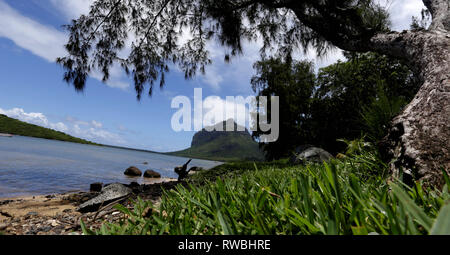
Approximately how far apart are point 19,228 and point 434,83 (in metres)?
4.39

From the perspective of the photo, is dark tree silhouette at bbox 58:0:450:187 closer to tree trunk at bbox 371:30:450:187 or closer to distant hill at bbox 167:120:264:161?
tree trunk at bbox 371:30:450:187

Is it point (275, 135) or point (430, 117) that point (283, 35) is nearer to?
point (430, 117)

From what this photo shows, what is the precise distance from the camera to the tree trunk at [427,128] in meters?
1.13

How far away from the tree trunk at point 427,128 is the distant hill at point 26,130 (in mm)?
93531

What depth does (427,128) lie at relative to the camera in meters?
1.34

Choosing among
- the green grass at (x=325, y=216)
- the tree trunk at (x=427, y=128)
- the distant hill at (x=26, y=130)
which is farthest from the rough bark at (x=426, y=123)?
the distant hill at (x=26, y=130)

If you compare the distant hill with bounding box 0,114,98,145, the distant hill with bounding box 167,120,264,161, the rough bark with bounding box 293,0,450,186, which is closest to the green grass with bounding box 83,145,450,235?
the rough bark with bounding box 293,0,450,186

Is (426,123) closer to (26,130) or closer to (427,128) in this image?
(427,128)

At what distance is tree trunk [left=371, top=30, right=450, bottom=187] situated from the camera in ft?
3.71

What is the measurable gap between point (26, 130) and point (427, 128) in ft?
324

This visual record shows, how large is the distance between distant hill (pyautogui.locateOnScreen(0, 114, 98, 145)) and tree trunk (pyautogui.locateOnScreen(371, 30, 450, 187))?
9353 centimetres

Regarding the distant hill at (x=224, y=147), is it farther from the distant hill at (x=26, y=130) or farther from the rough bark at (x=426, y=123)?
the rough bark at (x=426, y=123)

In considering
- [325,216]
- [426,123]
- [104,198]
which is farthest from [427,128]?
[104,198]
